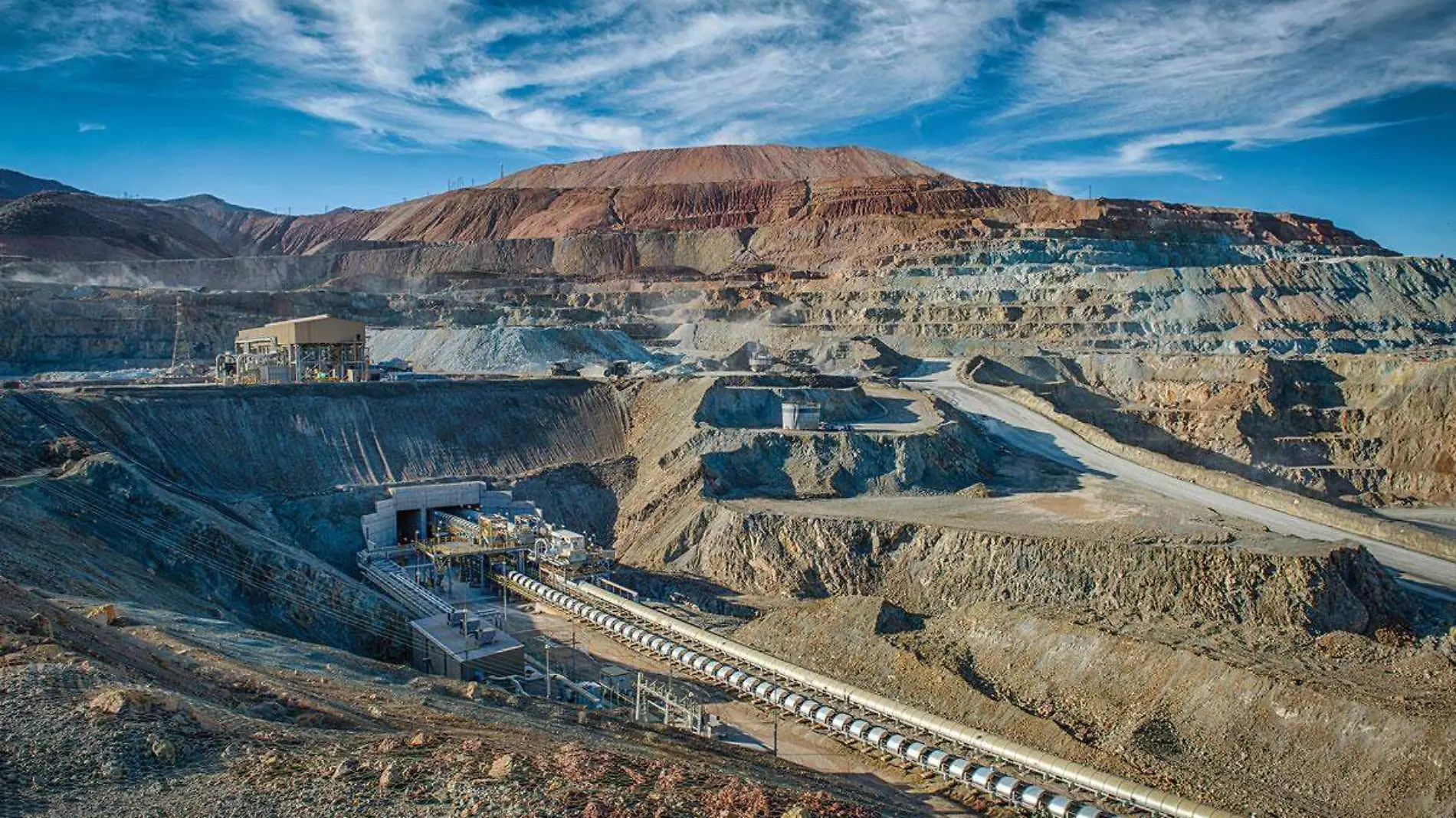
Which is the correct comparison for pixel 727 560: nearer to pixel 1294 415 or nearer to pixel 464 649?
pixel 464 649

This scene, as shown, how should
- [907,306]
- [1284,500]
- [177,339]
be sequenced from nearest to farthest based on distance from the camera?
[1284,500] < [177,339] < [907,306]

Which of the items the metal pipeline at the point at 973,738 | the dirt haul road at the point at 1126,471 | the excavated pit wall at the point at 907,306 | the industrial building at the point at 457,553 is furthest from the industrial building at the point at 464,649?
the excavated pit wall at the point at 907,306

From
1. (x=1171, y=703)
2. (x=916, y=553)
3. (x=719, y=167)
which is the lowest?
(x=1171, y=703)

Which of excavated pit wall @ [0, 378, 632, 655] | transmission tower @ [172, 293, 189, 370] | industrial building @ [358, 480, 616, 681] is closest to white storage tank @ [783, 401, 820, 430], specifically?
excavated pit wall @ [0, 378, 632, 655]

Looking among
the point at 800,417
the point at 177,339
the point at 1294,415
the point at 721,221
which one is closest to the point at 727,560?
the point at 800,417

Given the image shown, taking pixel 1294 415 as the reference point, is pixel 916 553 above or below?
below

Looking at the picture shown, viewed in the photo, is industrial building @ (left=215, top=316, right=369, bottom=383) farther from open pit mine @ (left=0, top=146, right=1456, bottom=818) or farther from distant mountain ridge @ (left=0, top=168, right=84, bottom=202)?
distant mountain ridge @ (left=0, top=168, right=84, bottom=202)
